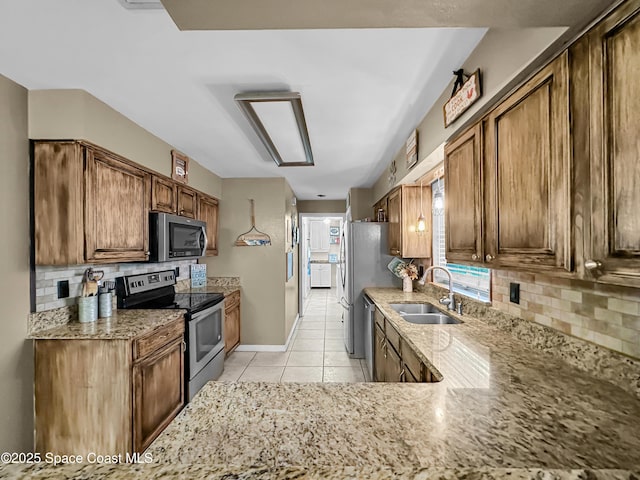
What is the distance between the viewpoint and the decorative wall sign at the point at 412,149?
8.39 feet

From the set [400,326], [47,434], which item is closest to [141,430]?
[47,434]

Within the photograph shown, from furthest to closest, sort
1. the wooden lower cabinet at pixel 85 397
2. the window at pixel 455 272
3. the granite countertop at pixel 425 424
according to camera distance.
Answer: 1. the window at pixel 455 272
2. the wooden lower cabinet at pixel 85 397
3. the granite countertop at pixel 425 424

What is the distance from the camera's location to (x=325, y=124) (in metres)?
2.56

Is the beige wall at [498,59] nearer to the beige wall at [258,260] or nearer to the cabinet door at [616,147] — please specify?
the cabinet door at [616,147]

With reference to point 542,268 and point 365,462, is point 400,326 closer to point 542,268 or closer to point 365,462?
point 542,268

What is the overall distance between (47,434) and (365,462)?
2265 mm

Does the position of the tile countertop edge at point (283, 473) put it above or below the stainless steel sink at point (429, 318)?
above

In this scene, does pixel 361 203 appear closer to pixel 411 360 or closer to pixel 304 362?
pixel 304 362

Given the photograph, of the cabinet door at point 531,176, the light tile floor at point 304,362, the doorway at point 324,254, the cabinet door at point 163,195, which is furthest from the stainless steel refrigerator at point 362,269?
the doorway at point 324,254

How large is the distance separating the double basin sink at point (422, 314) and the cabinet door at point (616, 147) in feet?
5.47

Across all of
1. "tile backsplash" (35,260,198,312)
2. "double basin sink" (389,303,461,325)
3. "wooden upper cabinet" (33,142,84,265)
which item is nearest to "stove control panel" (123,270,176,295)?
"tile backsplash" (35,260,198,312)

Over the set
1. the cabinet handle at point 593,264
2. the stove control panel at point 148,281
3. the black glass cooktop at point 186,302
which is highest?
the cabinet handle at point 593,264

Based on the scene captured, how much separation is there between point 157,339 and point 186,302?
819 mm

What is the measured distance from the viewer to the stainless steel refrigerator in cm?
405
